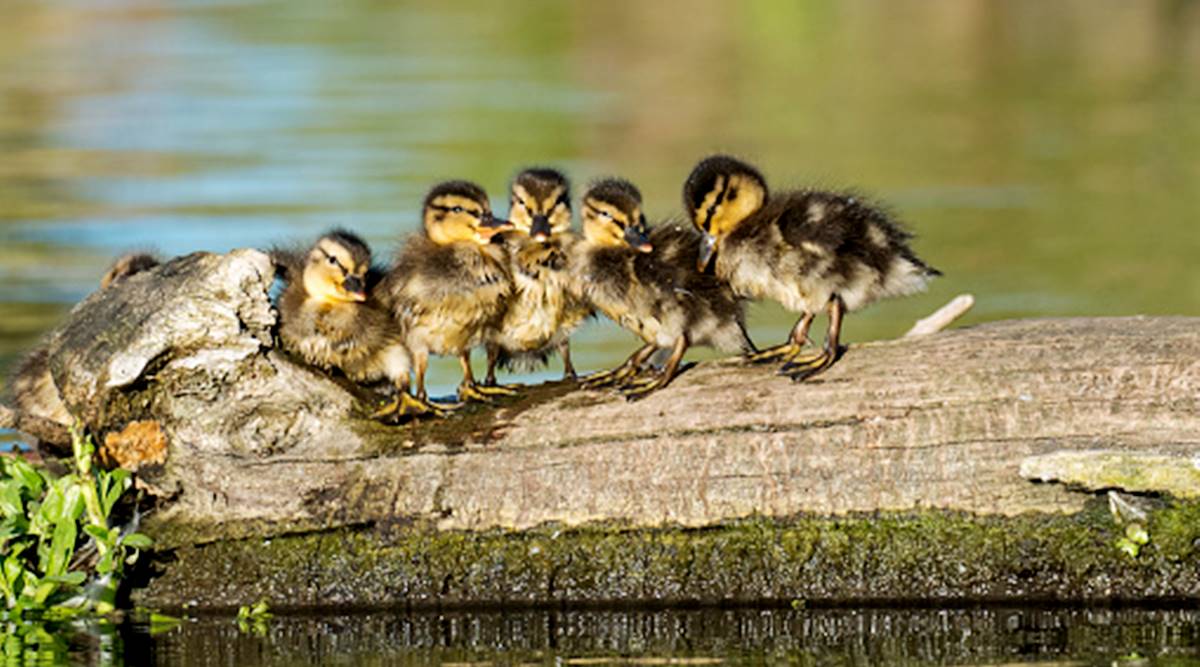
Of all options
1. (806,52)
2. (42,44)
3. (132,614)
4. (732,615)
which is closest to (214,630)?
(132,614)

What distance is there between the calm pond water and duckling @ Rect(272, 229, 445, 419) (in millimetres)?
992

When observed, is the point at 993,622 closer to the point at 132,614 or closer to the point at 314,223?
the point at 132,614

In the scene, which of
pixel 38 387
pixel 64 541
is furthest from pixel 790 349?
pixel 38 387

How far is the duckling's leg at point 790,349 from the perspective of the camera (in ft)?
22.3

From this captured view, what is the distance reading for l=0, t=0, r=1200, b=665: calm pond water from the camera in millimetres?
6215

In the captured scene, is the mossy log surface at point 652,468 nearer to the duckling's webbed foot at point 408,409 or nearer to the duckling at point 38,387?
the duckling's webbed foot at point 408,409

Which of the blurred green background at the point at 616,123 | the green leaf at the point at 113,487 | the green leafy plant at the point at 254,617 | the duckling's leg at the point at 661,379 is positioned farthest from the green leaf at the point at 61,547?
the blurred green background at the point at 616,123

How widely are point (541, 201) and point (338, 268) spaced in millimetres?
780

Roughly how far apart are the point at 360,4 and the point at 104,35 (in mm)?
4020

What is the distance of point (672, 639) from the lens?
6.07 meters

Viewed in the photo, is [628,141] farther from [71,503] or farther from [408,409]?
[71,503]

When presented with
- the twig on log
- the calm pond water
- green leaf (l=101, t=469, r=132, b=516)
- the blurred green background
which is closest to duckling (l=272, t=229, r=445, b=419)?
green leaf (l=101, t=469, r=132, b=516)

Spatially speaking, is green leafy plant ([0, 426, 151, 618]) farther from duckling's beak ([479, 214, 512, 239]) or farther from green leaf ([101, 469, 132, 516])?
duckling's beak ([479, 214, 512, 239])

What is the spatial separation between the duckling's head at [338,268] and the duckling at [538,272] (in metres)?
0.53
